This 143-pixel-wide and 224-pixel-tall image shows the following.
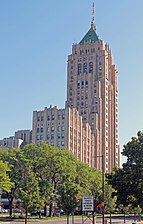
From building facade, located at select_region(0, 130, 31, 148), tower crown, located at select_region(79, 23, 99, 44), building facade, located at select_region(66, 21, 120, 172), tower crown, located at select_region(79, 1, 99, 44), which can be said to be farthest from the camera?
tower crown, located at select_region(79, 1, 99, 44)

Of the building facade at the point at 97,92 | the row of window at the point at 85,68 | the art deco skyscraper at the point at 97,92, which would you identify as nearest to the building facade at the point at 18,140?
the building facade at the point at 97,92

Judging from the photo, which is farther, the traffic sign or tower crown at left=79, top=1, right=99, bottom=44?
tower crown at left=79, top=1, right=99, bottom=44

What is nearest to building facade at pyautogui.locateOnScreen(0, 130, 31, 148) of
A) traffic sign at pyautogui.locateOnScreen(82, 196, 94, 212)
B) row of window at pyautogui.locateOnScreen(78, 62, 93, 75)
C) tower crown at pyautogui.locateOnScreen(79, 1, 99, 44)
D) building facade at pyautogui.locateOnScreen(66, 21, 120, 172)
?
building facade at pyautogui.locateOnScreen(66, 21, 120, 172)

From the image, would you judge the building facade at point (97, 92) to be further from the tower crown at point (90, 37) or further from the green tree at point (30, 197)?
the green tree at point (30, 197)

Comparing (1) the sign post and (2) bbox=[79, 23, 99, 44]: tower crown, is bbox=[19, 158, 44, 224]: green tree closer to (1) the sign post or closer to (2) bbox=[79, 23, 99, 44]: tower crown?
(1) the sign post

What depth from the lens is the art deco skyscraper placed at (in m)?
150

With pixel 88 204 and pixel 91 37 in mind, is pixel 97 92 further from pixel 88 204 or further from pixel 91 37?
pixel 88 204

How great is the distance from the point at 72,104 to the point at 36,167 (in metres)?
84.7

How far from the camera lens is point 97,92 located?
151 metres

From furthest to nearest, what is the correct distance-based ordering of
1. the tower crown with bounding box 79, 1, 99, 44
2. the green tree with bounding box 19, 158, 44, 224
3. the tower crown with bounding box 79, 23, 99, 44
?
the tower crown with bounding box 79, 1, 99, 44 → the tower crown with bounding box 79, 23, 99, 44 → the green tree with bounding box 19, 158, 44, 224

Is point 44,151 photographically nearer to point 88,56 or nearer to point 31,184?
point 31,184

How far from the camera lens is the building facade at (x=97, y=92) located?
15014 centimetres

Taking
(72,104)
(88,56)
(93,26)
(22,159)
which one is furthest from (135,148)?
(93,26)

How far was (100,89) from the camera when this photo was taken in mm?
154000
